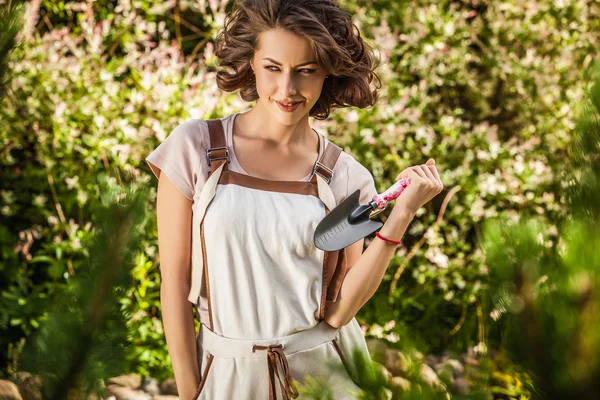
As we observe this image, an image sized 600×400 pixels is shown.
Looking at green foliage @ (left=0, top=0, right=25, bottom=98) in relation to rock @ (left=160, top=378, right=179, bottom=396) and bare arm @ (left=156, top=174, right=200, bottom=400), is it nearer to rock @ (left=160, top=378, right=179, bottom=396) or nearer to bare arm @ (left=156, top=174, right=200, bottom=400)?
bare arm @ (left=156, top=174, right=200, bottom=400)

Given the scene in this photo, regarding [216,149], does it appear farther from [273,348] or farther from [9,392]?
[9,392]

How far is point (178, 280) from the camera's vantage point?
164 centimetres

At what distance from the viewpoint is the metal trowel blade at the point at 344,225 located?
150cm

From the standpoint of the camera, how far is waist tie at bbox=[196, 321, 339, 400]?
1531 millimetres

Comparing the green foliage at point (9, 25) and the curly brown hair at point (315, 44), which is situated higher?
the curly brown hair at point (315, 44)

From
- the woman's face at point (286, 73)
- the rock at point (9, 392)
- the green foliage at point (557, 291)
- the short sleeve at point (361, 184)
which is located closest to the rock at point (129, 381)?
the rock at point (9, 392)

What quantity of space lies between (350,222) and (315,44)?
404mm

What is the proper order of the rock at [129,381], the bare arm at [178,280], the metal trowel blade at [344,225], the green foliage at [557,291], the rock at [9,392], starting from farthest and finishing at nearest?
the rock at [129,381], the bare arm at [178,280], the metal trowel blade at [344,225], the rock at [9,392], the green foliage at [557,291]

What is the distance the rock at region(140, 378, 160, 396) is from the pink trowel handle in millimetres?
1814

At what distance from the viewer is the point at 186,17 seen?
Result: 417 centimetres

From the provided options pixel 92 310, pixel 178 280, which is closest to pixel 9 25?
pixel 92 310

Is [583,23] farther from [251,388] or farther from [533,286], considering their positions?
[533,286]

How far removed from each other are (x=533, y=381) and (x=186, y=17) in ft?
13.2

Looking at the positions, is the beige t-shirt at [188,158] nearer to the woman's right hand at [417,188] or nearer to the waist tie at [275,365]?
the woman's right hand at [417,188]
